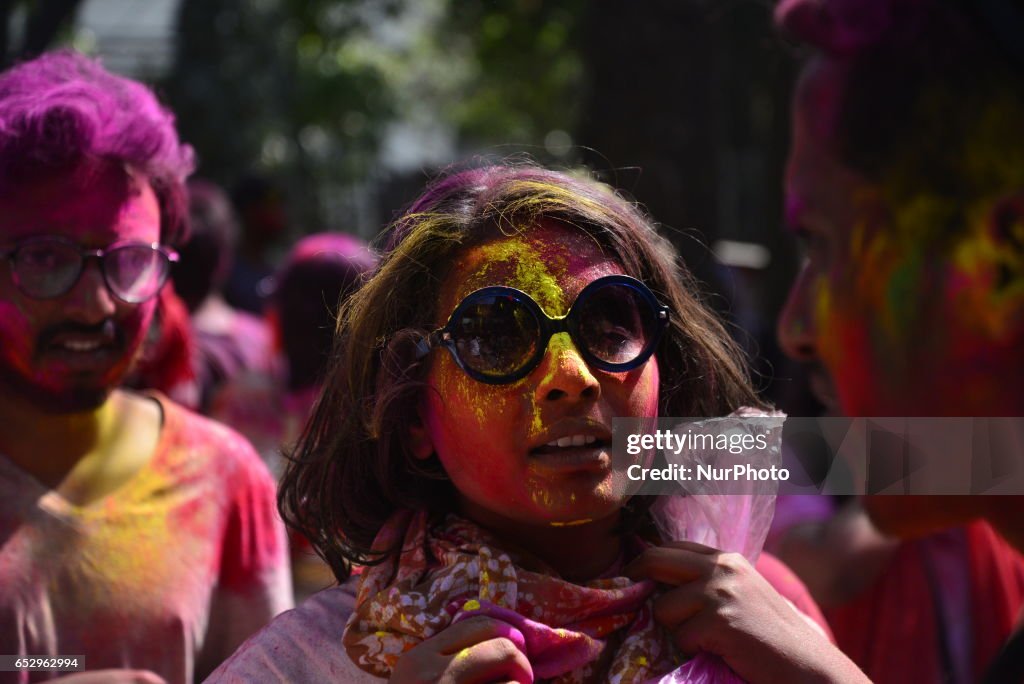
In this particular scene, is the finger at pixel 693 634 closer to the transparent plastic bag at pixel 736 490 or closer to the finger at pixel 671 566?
the finger at pixel 671 566

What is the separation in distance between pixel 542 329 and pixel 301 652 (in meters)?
0.67

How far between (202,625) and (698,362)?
121 centimetres

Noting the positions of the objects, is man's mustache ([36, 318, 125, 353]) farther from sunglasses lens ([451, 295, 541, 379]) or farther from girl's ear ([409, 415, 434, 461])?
sunglasses lens ([451, 295, 541, 379])

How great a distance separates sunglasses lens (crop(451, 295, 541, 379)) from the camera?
184 centimetres

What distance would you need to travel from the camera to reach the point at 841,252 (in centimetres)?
226

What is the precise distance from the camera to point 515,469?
1.84 meters

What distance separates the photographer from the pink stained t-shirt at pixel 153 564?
7.69 feet

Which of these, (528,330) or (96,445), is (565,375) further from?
(96,445)

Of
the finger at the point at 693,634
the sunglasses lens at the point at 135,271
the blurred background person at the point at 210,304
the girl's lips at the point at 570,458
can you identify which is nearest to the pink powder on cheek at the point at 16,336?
the sunglasses lens at the point at 135,271

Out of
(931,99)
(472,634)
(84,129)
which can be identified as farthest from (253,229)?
(472,634)

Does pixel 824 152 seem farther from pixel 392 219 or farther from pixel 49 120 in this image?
pixel 49 120

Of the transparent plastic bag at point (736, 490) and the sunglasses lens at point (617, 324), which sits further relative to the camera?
the transparent plastic bag at point (736, 490)

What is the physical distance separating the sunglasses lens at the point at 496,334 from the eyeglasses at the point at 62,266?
0.94 metres

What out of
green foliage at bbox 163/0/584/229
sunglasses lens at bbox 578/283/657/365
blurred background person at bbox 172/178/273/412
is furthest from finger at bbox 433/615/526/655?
green foliage at bbox 163/0/584/229
